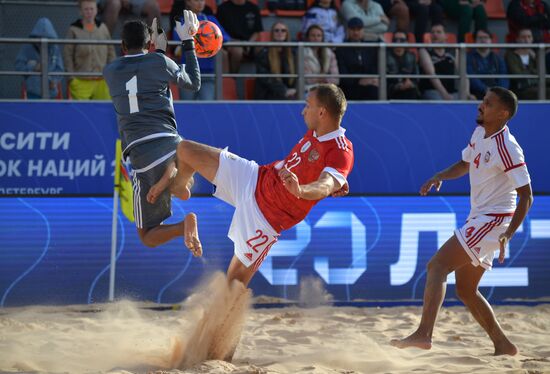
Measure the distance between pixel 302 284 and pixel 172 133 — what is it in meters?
3.58

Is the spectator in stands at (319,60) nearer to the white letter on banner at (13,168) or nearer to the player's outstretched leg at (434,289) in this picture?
the white letter on banner at (13,168)

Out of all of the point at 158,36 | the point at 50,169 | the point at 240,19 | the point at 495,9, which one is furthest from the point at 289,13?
the point at 158,36

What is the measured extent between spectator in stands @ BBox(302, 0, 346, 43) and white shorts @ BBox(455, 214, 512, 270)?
196 inches

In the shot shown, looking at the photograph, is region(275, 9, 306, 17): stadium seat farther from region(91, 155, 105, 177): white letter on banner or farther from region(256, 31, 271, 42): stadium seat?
region(91, 155, 105, 177): white letter on banner

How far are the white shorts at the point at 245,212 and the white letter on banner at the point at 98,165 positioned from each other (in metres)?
3.51

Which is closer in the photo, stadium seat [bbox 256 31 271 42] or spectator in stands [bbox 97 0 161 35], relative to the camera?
spectator in stands [bbox 97 0 161 35]

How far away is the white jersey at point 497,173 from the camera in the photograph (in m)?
6.32

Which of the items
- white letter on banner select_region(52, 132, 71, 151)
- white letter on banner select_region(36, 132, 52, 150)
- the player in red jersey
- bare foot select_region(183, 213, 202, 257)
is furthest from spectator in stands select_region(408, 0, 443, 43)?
bare foot select_region(183, 213, 202, 257)

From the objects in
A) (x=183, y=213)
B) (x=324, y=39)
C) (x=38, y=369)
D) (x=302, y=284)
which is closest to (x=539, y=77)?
(x=324, y=39)

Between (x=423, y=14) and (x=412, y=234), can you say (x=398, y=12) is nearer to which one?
(x=423, y=14)

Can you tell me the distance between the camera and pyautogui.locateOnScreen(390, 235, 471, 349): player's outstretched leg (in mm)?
5982

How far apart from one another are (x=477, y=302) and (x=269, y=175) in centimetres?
192

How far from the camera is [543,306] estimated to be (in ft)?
30.9

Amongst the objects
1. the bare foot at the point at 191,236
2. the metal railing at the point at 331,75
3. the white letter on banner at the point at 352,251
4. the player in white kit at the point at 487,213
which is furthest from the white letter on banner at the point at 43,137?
the player in white kit at the point at 487,213
